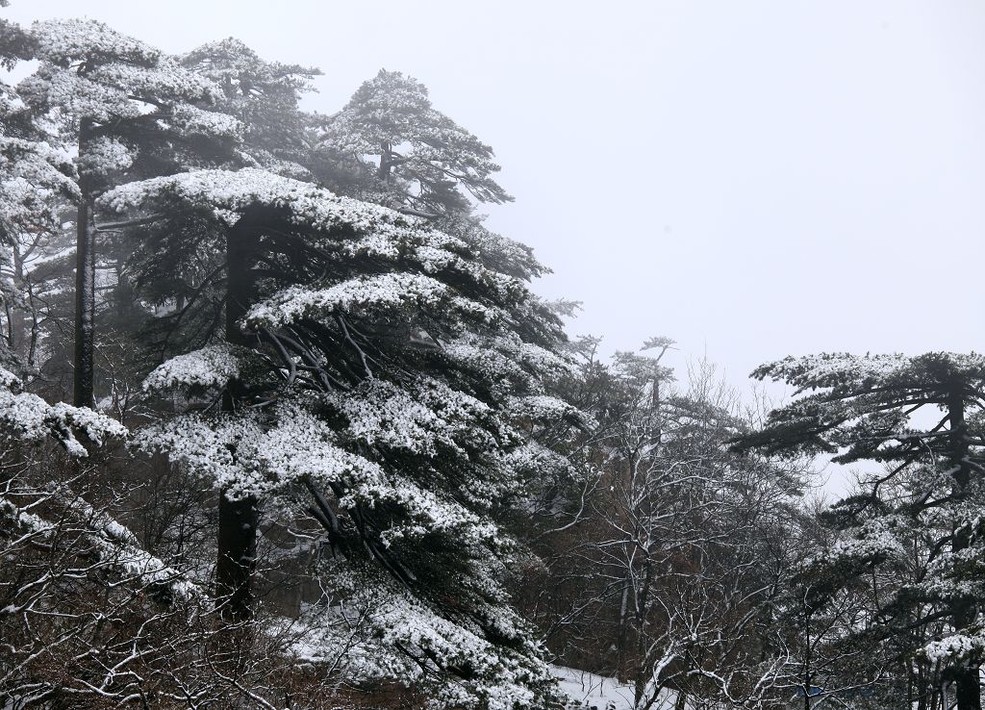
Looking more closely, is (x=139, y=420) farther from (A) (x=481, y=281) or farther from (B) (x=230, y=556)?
(A) (x=481, y=281)

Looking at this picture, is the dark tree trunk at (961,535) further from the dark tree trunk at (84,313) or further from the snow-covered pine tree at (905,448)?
the dark tree trunk at (84,313)

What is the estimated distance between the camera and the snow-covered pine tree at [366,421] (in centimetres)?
830

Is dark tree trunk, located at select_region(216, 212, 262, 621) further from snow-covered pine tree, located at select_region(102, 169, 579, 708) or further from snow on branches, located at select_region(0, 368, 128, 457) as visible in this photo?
snow on branches, located at select_region(0, 368, 128, 457)

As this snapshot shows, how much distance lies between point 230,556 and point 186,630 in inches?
92.9

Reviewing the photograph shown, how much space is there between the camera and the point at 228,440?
862cm

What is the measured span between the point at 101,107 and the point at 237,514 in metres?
6.45

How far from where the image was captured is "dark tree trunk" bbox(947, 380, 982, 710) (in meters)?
12.0

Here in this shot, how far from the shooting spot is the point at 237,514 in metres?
9.91

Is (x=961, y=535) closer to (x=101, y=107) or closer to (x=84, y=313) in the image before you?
(x=84, y=313)

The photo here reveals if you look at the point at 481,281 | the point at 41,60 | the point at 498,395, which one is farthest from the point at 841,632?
the point at 41,60

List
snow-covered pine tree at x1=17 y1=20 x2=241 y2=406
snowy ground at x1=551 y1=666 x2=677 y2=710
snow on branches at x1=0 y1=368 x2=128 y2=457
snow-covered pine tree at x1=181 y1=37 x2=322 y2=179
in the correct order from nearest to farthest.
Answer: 1. snow on branches at x1=0 y1=368 x2=128 y2=457
2. snow-covered pine tree at x1=17 y1=20 x2=241 y2=406
3. snowy ground at x1=551 y1=666 x2=677 y2=710
4. snow-covered pine tree at x1=181 y1=37 x2=322 y2=179

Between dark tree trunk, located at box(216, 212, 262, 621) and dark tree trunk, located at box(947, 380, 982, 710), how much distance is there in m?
9.91

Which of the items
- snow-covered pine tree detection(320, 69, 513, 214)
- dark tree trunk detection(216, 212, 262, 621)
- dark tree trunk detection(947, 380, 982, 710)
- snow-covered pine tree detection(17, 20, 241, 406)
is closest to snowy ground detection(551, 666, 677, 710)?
dark tree trunk detection(947, 380, 982, 710)

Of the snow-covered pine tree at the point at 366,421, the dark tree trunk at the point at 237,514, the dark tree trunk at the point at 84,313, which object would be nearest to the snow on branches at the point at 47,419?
the snow-covered pine tree at the point at 366,421
